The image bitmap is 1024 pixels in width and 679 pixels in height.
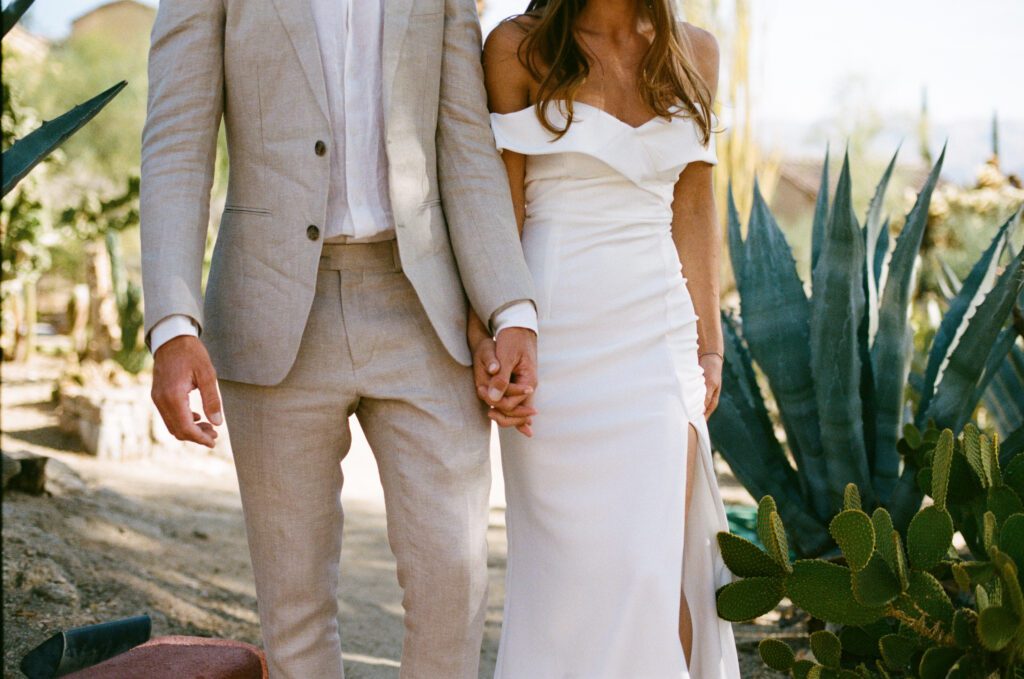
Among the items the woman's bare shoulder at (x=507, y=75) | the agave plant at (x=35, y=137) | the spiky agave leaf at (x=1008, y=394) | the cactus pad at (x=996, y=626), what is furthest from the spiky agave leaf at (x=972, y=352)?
the agave plant at (x=35, y=137)

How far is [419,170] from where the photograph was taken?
81.0 inches

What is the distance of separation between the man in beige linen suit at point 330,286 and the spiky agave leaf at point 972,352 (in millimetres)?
1474

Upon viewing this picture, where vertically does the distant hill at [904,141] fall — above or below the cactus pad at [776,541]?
above

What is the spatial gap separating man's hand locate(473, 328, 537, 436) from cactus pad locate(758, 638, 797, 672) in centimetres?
73

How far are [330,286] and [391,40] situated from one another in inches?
19.3

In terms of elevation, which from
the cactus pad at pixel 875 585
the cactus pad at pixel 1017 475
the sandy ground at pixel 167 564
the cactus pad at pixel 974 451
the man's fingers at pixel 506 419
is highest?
the man's fingers at pixel 506 419

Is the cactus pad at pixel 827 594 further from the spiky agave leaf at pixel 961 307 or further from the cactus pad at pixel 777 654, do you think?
the spiky agave leaf at pixel 961 307

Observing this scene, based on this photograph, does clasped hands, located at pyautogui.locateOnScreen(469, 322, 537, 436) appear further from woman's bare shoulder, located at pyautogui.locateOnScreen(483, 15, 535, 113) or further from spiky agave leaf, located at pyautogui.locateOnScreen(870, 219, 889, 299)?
spiky agave leaf, located at pyautogui.locateOnScreen(870, 219, 889, 299)

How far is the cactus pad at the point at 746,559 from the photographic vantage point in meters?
2.16

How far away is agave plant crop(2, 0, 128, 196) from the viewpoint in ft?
6.66

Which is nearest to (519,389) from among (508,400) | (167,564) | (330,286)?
(508,400)

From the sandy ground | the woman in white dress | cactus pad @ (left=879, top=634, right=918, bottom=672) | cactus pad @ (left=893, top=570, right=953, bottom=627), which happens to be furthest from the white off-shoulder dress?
the sandy ground

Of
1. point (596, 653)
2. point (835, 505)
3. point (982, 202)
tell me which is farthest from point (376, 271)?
point (982, 202)

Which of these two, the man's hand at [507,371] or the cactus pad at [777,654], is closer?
the man's hand at [507,371]
